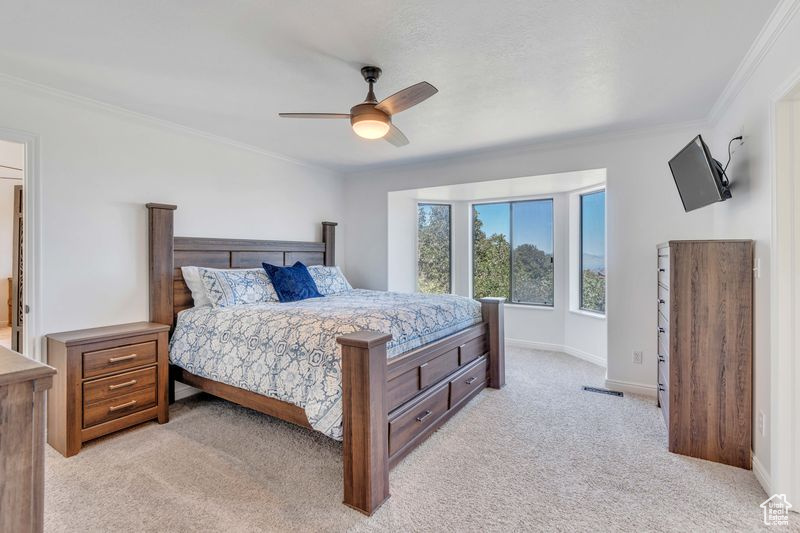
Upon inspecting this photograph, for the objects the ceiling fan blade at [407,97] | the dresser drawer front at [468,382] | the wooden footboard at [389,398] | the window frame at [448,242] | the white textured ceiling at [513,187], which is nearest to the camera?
the wooden footboard at [389,398]

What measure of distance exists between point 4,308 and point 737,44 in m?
9.36

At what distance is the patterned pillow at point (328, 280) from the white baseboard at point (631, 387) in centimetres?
296

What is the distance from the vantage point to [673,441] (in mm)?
2475

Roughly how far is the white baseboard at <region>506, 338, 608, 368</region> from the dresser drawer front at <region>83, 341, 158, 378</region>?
4450 mm

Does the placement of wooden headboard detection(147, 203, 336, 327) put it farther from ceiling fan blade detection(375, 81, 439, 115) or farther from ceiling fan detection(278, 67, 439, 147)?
ceiling fan blade detection(375, 81, 439, 115)

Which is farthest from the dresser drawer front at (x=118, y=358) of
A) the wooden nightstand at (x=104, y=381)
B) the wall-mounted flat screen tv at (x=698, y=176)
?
the wall-mounted flat screen tv at (x=698, y=176)

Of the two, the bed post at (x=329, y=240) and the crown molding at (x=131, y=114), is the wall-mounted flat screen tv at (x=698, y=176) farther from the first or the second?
the crown molding at (x=131, y=114)

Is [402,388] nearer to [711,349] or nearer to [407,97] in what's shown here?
[407,97]

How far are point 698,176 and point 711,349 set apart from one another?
3.85 feet

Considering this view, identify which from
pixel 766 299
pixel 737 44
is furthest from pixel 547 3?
pixel 766 299

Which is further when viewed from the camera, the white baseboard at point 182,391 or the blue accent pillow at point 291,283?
the blue accent pillow at point 291,283

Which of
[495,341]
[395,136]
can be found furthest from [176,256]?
[495,341]

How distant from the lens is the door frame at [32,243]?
2631 millimetres

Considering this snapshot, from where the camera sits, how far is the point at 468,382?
325 centimetres
